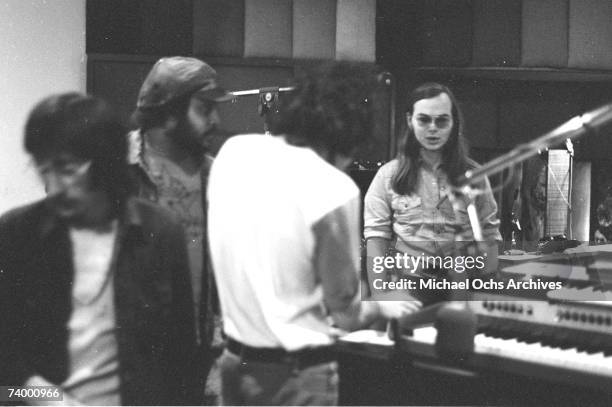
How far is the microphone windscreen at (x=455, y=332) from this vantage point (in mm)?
1899

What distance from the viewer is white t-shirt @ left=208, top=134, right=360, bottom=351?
5.19 feet

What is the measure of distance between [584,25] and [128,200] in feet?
11.6

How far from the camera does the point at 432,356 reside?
1.98 metres

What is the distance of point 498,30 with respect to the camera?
14.6 ft

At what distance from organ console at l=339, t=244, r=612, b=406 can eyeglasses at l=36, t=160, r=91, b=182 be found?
3.06 ft

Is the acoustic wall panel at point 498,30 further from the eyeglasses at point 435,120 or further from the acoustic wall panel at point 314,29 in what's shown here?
the eyeglasses at point 435,120

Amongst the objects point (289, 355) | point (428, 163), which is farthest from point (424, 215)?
point (289, 355)

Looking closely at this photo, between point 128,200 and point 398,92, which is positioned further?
point 398,92

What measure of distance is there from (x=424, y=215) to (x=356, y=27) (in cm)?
201

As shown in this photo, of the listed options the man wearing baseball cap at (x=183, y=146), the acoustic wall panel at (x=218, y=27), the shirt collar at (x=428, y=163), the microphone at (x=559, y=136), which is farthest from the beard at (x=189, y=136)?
the acoustic wall panel at (x=218, y=27)

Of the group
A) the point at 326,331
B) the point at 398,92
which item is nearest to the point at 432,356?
the point at 326,331

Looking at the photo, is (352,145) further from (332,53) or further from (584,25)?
(584,25)

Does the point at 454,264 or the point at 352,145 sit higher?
the point at 352,145

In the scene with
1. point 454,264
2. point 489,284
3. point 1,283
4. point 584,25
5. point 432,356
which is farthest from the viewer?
point 584,25
